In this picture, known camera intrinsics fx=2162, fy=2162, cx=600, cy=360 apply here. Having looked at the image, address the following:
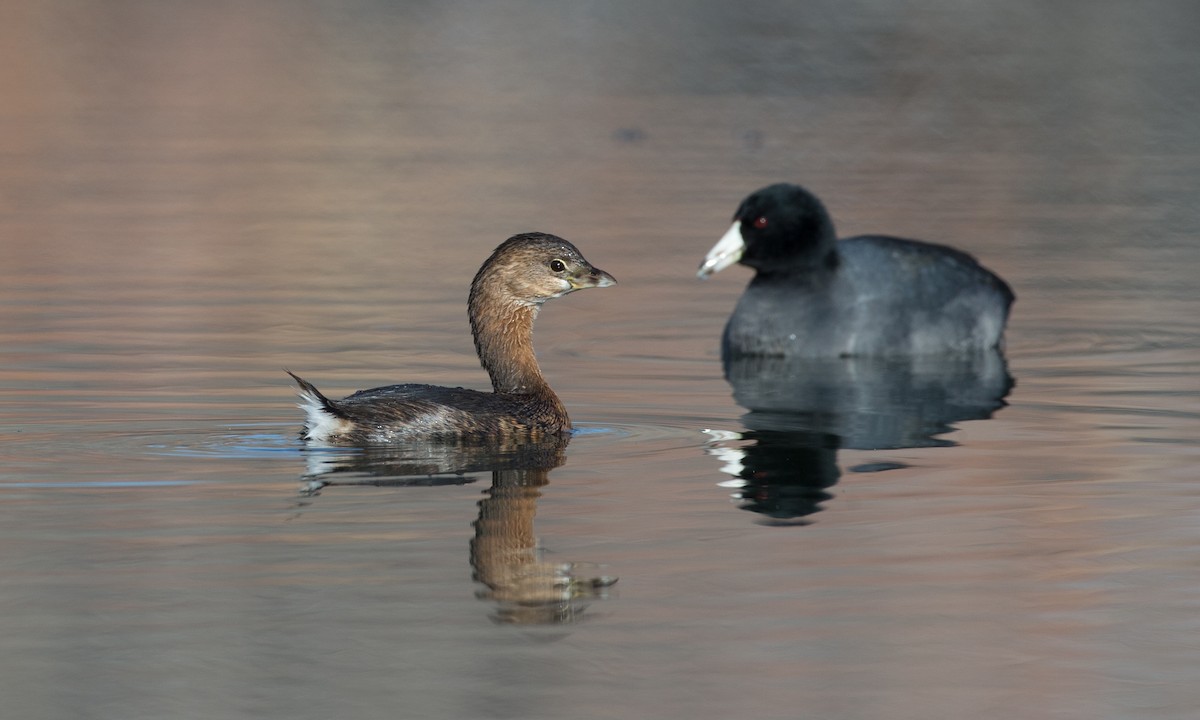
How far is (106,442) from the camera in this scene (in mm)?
9688

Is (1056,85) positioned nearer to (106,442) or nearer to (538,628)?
(106,442)

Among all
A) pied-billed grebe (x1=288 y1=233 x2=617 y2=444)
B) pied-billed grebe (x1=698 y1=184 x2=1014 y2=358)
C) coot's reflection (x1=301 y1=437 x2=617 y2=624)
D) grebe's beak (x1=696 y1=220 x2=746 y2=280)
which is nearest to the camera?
coot's reflection (x1=301 y1=437 x2=617 y2=624)

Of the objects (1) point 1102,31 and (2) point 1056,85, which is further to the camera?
(1) point 1102,31

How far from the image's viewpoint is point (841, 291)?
14.2 m

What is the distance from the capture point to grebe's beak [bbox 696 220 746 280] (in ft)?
47.1

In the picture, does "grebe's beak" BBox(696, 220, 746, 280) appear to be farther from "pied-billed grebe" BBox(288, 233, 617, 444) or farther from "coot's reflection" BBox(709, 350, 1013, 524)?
"pied-billed grebe" BBox(288, 233, 617, 444)

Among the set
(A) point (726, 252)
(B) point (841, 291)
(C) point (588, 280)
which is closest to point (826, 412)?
(C) point (588, 280)

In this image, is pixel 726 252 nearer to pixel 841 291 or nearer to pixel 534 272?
pixel 841 291

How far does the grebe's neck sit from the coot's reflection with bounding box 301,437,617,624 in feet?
1.81

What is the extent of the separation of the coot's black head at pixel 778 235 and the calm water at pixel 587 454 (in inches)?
28.3

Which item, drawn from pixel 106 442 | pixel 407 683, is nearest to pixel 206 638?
pixel 407 683

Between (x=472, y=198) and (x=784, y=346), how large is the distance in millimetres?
8073

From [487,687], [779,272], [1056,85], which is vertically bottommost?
[487,687]

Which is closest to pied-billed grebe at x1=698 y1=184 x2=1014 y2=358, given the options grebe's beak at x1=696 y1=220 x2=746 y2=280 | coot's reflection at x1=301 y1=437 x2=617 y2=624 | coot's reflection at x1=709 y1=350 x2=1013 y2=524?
grebe's beak at x1=696 y1=220 x2=746 y2=280
